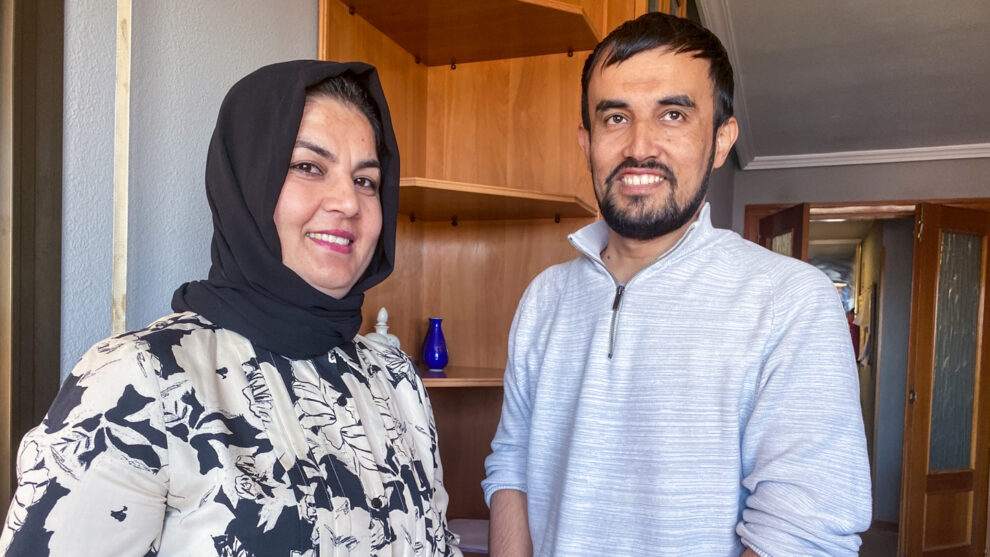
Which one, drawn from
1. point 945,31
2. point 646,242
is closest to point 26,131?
point 646,242

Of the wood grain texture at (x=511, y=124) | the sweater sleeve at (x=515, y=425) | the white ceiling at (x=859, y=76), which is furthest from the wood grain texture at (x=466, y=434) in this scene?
the white ceiling at (x=859, y=76)

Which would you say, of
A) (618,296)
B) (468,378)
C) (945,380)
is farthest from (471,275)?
(945,380)

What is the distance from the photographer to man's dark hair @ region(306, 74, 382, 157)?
95cm

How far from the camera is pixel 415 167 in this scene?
2.21 m

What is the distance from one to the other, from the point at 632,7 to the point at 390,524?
5.95 feet

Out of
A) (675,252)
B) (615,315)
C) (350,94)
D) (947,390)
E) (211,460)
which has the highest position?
(350,94)

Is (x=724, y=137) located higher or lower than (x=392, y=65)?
lower

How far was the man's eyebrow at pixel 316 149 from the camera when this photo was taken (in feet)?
2.99

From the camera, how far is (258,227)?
0.87 meters

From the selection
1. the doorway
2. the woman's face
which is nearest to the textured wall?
the woman's face

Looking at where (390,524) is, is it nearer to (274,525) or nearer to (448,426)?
(274,525)

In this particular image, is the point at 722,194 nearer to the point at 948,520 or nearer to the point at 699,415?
the point at 948,520

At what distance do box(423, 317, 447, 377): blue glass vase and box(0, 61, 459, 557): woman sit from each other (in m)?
0.93

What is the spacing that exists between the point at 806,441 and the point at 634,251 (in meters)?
0.40
